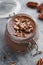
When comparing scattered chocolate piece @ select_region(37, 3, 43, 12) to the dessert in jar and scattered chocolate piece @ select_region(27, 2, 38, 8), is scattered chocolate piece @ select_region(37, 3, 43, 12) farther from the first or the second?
the dessert in jar

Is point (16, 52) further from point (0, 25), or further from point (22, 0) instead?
point (22, 0)

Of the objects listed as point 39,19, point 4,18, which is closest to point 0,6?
point 4,18

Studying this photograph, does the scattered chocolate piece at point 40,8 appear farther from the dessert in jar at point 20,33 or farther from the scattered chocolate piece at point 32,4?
the dessert in jar at point 20,33

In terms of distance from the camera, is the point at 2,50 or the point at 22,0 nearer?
the point at 2,50

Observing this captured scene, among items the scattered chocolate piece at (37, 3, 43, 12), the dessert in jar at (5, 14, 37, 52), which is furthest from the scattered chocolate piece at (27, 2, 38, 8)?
the dessert in jar at (5, 14, 37, 52)

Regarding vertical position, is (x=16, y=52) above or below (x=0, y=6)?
below

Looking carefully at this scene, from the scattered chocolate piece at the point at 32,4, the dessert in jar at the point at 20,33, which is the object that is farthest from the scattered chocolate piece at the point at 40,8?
the dessert in jar at the point at 20,33

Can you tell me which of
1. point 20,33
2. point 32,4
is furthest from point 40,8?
point 20,33

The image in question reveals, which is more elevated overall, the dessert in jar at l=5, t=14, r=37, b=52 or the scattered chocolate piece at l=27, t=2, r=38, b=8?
the scattered chocolate piece at l=27, t=2, r=38, b=8
